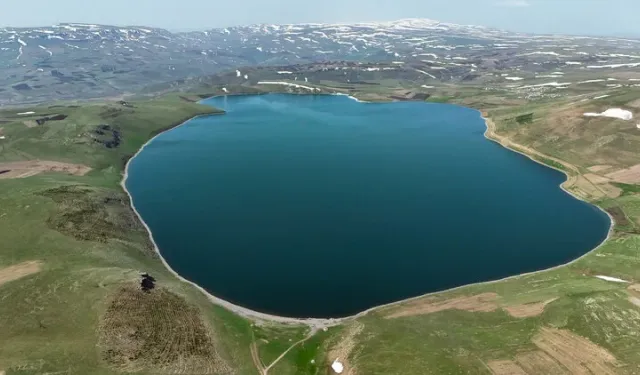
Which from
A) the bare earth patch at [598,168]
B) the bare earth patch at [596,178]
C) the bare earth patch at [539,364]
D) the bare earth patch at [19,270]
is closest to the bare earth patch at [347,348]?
the bare earth patch at [539,364]

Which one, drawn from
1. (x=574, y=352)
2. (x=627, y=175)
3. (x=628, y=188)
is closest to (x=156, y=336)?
(x=574, y=352)

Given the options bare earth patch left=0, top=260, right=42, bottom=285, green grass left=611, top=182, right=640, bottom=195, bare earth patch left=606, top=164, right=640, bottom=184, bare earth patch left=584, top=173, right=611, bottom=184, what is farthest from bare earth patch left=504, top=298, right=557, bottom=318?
bare earth patch left=0, top=260, right=42, bottom=285

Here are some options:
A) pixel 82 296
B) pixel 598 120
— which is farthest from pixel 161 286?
pixel 598 120

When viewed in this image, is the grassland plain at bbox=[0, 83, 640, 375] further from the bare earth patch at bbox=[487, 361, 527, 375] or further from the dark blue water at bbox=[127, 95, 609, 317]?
the dark blue water at bbox=[127, 95, 609, 317]

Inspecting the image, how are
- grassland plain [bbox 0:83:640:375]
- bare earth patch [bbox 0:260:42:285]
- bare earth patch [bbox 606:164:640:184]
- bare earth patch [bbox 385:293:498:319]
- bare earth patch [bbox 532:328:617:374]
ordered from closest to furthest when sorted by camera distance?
bare earth patch [bbox 532:328:617:374] → grassland plain [bbox 0:83:640:375] → bare earth patch [bbox 385:293:498:319] → bare earth patch [bbox 0:260:42:285] → bare earth patch [bbox 606:164:640:184]

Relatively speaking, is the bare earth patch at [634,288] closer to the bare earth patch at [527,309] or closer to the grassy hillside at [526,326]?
the grassy hillside at [526,326]

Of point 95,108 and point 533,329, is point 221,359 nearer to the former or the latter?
point 533,329

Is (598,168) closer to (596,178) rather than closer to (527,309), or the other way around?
(596,178)
